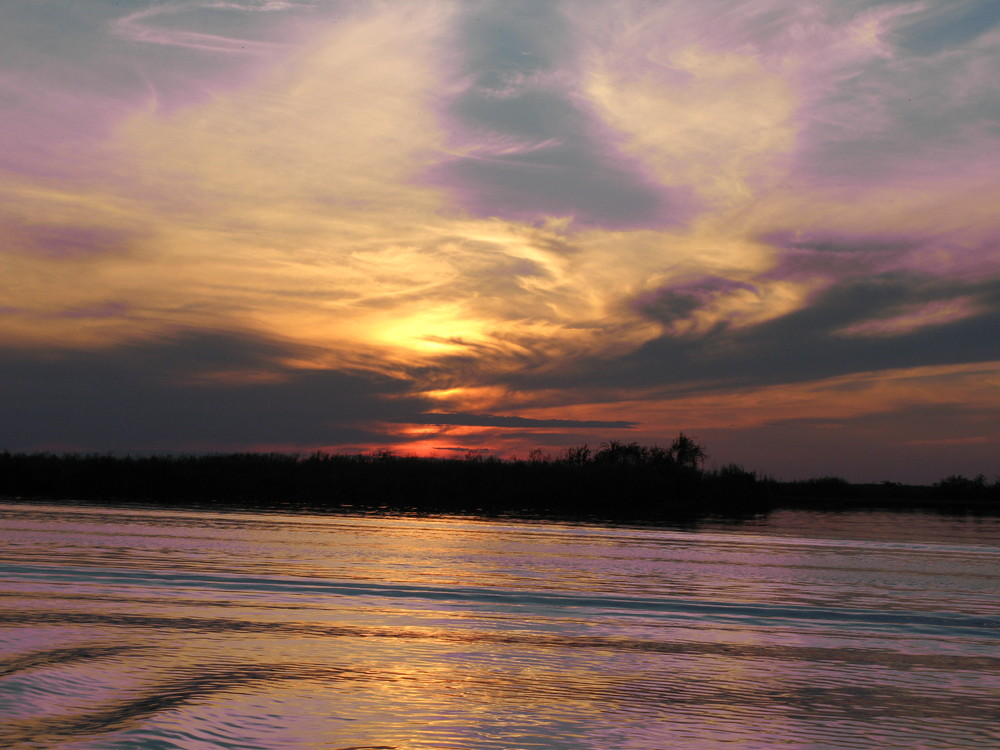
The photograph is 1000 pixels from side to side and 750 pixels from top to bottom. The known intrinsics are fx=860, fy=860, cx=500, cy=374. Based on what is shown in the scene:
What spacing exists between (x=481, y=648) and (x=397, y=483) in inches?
1159

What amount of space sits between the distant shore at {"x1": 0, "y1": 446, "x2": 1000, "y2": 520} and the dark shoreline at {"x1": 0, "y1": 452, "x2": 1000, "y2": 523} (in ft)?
0.15

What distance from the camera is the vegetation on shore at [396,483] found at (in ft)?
120

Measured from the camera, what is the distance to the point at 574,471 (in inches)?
1505

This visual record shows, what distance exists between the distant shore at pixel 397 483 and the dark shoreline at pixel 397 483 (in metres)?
0.05

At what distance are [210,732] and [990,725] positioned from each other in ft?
18.3

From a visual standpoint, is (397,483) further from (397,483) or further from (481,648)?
(481,648)

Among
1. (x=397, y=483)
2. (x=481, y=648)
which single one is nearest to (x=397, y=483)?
(x=397, y=483)

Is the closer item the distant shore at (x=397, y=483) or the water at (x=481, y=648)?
the water at (x=481, y=648)

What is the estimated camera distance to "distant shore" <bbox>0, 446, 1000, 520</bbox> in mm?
36531

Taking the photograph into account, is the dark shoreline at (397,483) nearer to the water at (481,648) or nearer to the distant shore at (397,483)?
the distant shore at (397,483)

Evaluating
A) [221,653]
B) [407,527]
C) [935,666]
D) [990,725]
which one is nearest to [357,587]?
[221,653]

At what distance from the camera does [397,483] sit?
123 ft

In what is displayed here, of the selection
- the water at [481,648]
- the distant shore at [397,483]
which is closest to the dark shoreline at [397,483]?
the distant shore at [397,483]

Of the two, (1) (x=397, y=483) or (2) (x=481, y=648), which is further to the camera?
(1) (x=397, y=483)
